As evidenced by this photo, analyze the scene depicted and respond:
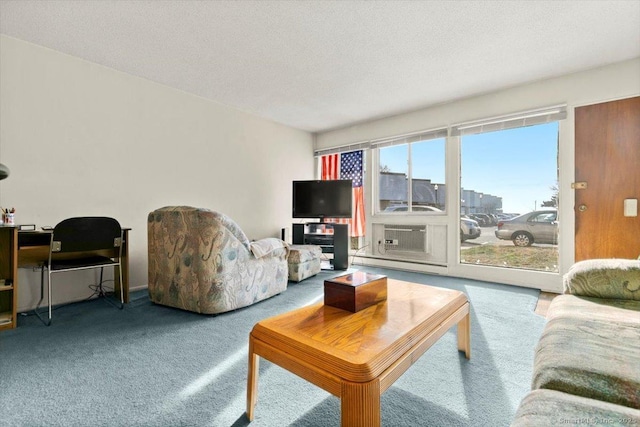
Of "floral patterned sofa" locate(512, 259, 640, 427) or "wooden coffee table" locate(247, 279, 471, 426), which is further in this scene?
"wooden coffee table" locate(247, 279, 471, 426)

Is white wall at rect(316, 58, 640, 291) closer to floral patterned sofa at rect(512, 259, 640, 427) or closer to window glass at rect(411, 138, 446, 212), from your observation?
window glass at rect(411, 138, 446, 212)

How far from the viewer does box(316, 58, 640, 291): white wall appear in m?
2.92

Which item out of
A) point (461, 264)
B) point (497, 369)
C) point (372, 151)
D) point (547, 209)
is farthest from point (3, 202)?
point (547, 209)

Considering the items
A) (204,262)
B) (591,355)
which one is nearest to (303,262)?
(204,262)

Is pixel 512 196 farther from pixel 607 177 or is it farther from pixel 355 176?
pixel 355 176

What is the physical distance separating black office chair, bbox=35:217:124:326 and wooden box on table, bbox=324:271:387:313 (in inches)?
85.5

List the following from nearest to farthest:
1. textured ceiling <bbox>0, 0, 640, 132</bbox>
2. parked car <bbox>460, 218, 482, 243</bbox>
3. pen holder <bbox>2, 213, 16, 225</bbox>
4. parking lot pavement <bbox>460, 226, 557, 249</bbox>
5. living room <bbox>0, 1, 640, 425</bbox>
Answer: textured ceiling <bbox>0, 0, 640, 132</bbox> < pen holder <bbox>2, 213, 16, 225</bbox> < living room <bbox>0, 1, 640, 425</bbox> < parking lot pavement <bbox>460, 226, 557, 249</bbox> < parked car <bbox>460, 218, 482, 243</bbox>

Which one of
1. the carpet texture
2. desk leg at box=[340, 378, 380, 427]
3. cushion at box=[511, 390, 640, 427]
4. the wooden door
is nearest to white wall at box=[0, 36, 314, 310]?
the carpet texture

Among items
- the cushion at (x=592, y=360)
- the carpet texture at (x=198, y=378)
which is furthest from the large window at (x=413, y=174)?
the cushion at (x=592, y=360)

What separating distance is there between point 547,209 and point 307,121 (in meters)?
3.41

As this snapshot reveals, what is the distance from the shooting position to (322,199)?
455cm

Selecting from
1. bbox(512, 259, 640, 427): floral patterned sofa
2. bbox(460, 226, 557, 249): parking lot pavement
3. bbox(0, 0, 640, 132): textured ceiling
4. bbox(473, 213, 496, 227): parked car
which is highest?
bbox(0, 0, 640, 132): textured ceiling

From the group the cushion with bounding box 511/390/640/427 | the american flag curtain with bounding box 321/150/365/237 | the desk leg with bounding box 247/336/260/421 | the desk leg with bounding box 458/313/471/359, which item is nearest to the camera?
the cushion with bounding box 511/390/640/427

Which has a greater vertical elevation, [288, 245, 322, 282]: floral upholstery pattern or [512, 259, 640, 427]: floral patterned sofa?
[512, 259, 640, 427]: floral patterned sofa
